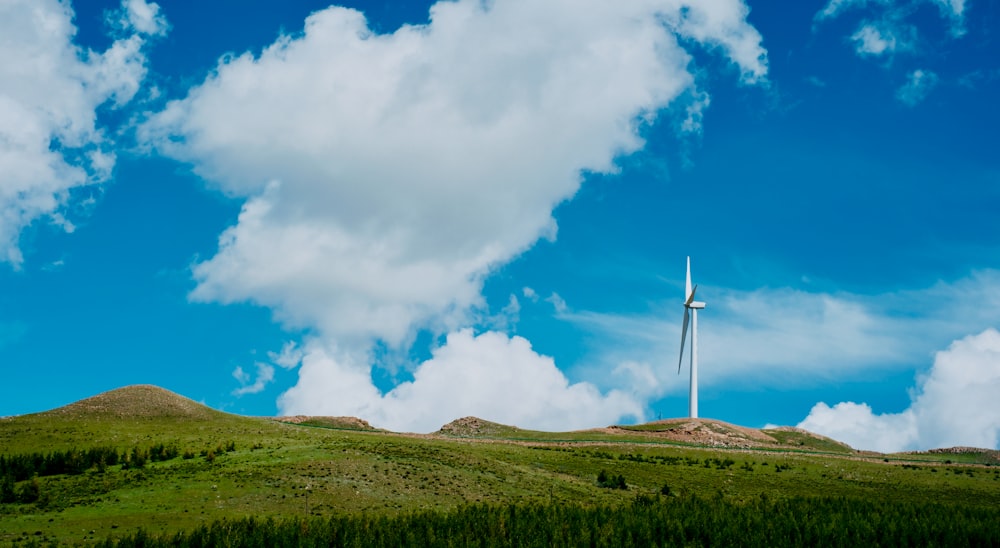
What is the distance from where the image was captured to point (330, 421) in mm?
101562

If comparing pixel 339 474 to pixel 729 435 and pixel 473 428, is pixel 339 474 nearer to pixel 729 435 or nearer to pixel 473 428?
pixel 473 428

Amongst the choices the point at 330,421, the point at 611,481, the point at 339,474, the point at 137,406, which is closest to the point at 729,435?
the point at 611,481

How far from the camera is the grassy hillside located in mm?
45969

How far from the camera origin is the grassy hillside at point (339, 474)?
1810 inches

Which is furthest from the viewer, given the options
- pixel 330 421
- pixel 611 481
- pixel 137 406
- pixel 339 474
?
pixel 330 421

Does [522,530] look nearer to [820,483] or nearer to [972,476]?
[820,483]

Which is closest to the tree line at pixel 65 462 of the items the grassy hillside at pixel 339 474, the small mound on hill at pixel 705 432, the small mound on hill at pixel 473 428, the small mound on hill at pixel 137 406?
the grassy hillside at pixel 339 474

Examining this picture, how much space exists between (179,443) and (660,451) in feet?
147

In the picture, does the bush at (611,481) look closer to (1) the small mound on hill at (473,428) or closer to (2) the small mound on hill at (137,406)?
(1) the small mound on hill at (473,428)

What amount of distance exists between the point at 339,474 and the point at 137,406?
39.9 m

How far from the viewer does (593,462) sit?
69500 mm

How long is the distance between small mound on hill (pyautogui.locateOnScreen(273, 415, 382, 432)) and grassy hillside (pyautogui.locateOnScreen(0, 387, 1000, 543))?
1378 cm

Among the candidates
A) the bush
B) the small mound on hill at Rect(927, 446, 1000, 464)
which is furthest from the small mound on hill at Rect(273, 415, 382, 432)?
the small mound on hill at Rect(927, 446, 1000, 464)

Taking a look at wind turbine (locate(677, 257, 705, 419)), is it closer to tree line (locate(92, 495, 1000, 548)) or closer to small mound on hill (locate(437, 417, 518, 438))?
small mound on hill (locate(437, 417, 518, 438))
